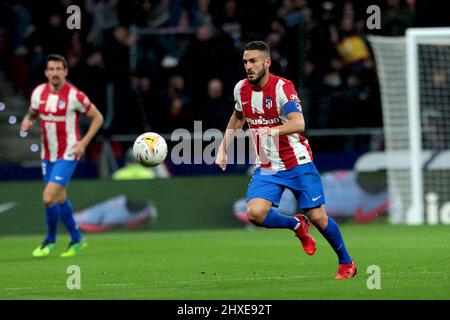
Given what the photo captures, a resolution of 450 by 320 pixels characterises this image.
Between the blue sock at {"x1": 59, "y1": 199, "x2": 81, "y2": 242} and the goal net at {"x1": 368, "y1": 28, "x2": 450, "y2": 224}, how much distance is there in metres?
6.02

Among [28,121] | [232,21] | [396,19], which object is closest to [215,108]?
[232,21]

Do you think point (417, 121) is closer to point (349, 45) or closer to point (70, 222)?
point (349, 45)

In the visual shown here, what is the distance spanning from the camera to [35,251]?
1337cm

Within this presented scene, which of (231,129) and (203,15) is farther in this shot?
(203,15)

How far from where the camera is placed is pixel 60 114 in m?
13.7

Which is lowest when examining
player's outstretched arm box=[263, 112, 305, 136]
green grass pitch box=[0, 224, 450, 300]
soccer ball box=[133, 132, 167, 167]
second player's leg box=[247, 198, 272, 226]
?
green grass pitch box=[0, 224, 450, 300]

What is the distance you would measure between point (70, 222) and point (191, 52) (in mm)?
5714

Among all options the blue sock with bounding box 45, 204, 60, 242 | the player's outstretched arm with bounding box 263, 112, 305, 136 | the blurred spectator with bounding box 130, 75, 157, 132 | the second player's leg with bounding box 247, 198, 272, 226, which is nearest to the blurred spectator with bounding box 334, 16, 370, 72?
the blurred spectator with bounding box 130, 75, 157, 132

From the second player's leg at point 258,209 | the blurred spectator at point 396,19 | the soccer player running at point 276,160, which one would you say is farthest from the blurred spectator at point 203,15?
the second player's leg at point 258,209

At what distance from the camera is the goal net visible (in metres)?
17.6

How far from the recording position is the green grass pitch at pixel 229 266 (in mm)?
8797

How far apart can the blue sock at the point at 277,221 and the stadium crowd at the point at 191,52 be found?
7947 millimetres

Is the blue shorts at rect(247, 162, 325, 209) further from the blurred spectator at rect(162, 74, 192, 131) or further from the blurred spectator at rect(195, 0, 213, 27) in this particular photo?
the blurred spectator at rect(195, 0, 213, 27)

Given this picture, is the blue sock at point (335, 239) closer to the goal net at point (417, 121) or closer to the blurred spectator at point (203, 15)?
Answer: the goal net at point (417, 121)
